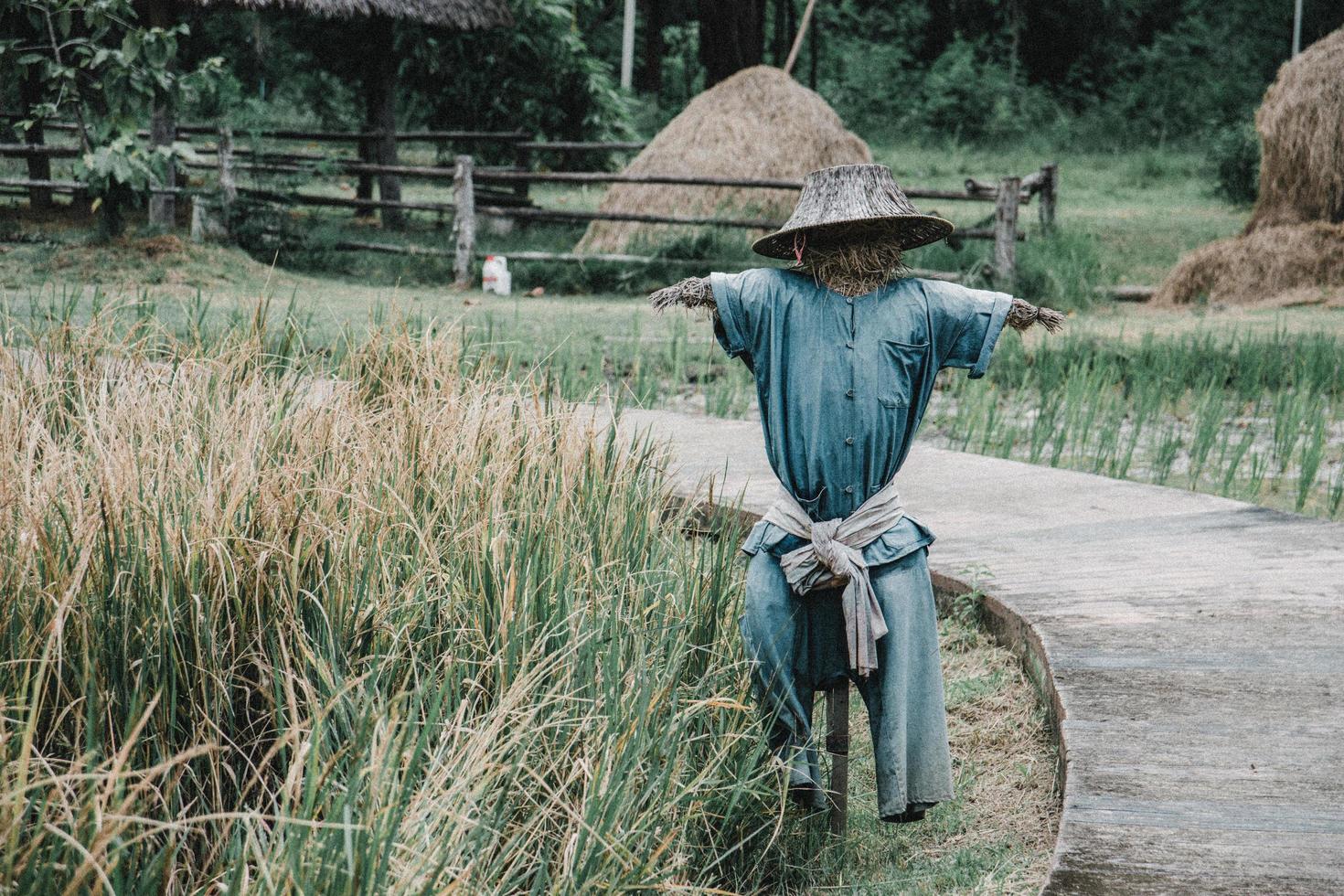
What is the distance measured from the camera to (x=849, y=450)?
9.18ft

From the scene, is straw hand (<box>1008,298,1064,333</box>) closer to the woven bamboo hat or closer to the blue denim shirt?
the blue denim shirt

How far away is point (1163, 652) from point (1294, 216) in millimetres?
9110

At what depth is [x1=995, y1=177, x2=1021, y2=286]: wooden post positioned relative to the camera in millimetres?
10547

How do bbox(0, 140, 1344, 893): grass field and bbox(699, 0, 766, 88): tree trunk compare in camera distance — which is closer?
bbox(0, 140, 1344, 893): grass field

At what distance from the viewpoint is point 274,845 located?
81.4 inches

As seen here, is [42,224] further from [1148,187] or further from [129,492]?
[1148,187]

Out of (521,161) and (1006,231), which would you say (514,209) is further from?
(1006,231)

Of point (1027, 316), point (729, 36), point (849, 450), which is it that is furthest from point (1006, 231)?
point (849, 450)

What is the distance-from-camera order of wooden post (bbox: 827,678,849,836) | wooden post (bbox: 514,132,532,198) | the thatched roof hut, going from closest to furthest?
wooden post (bbox: 827,678,849,836) → the thatched roof hut → wooden post (bbox: 514,132,532,198)

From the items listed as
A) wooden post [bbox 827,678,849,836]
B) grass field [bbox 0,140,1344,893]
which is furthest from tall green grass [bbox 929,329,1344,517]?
wooden post [bbox 827,678,849,836]

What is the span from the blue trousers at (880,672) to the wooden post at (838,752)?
0.04 m

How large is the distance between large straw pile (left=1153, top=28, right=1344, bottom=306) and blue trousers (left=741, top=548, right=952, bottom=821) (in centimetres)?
855

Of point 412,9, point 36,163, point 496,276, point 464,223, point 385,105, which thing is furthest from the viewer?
point 385,105

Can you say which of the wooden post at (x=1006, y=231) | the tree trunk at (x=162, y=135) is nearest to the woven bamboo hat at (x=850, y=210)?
the wooden post at (x=1006, y=231)
